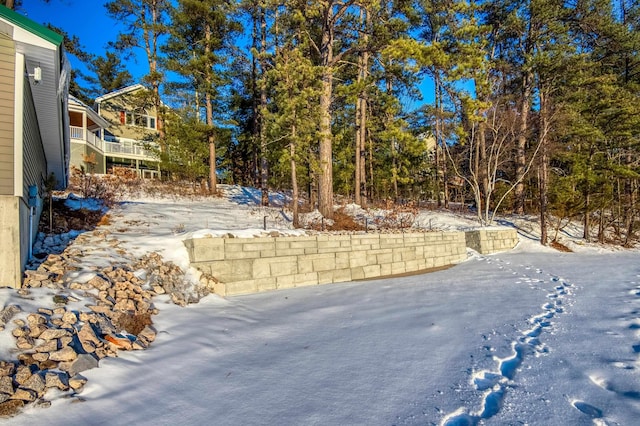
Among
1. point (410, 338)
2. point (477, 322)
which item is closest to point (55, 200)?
point (410, 338)

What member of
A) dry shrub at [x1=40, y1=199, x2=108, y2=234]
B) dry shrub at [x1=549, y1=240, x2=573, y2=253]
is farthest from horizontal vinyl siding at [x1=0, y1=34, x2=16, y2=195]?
dry shrub at [x1=549, y1=240, x2=573, y2=253]

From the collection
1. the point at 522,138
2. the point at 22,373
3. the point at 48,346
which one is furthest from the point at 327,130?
the point at 522,138

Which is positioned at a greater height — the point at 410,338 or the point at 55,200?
the point at 55,200

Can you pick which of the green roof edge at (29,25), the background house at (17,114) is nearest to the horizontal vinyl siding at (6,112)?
the background house at (17,114)

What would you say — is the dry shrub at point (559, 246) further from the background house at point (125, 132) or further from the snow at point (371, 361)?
the background house at point (125, 132)

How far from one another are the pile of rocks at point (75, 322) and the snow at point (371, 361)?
0.12m

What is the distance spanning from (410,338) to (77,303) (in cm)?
341

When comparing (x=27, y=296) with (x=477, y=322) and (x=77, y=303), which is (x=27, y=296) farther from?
(x=477, y=322)

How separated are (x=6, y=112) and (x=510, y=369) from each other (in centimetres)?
605

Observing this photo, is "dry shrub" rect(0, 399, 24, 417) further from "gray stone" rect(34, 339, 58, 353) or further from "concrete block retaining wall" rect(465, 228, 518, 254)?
"concrete block retaining wall" rect(465, 228, 518, 254)

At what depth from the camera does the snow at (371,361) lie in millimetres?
2111

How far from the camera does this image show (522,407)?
207 cm

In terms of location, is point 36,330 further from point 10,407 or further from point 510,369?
point 510,369

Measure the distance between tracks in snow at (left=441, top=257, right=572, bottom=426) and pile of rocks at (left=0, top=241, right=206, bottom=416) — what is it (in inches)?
105
